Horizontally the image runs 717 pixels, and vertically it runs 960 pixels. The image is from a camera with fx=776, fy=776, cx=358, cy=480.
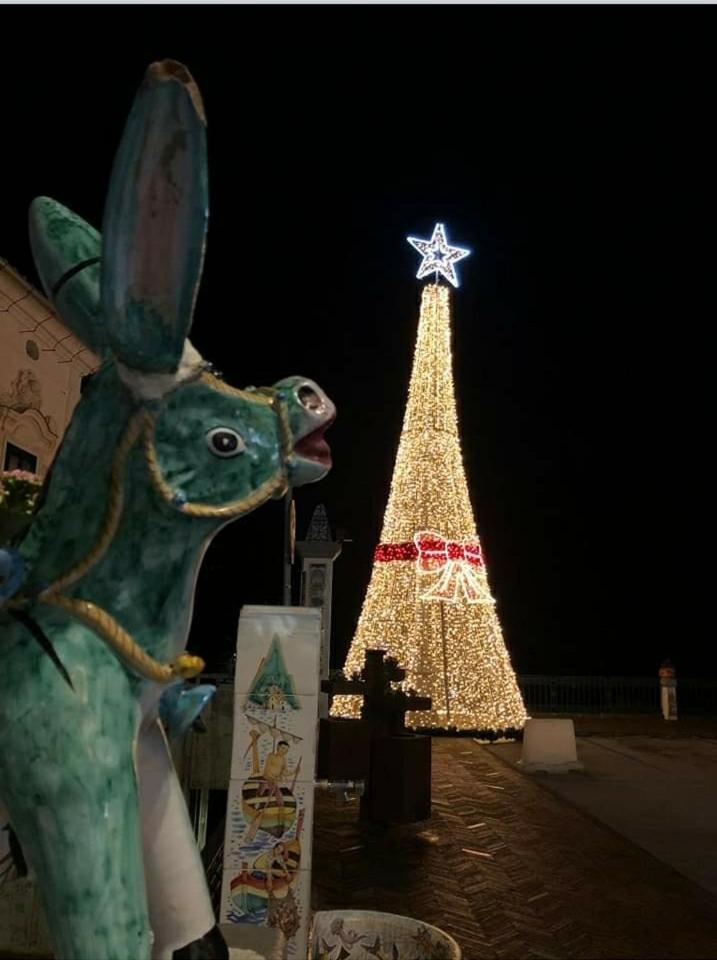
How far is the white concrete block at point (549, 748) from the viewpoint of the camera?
968 cm

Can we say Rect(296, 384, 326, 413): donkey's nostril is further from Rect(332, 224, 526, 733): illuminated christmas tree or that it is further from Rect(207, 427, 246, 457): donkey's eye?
Rect(332, 224, 526, 733): illuminated christmas tree

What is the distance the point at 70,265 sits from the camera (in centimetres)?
130

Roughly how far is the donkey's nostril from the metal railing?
19.2m

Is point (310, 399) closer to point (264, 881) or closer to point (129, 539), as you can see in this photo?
point (129, 539)

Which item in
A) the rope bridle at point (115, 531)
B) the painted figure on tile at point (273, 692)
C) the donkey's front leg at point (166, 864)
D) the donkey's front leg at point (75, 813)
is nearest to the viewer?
the donkey's front leg at point (75, 813)

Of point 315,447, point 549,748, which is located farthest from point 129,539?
point 549,748

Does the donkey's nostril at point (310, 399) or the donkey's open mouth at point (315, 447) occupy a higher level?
the donkey's nostril at point (310, 399)

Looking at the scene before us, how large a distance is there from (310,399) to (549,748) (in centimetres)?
947

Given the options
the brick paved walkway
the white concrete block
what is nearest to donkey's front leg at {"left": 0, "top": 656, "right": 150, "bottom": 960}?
the brick paved walkway

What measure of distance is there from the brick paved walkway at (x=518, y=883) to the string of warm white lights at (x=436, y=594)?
491 centimetres

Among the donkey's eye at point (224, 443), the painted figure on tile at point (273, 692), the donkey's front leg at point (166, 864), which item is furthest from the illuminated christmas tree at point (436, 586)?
the donkey's eye at point (224, 443)

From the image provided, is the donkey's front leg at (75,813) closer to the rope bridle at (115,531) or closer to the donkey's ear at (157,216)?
the rope bridle at (115,531)

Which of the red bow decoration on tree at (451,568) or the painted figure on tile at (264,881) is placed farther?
the red bow decoration on tree at (451,568)

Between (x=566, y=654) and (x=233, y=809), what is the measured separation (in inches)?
935
